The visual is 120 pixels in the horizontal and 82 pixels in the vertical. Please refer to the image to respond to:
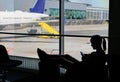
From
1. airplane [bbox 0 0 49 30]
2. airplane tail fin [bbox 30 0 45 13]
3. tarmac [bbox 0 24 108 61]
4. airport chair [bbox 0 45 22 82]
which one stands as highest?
airplane tail fin [bbox 30 0 45 13]

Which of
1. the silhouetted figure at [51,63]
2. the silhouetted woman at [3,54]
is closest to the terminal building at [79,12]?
the silhouetted woman at [3,54]

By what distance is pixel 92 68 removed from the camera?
3.51 metres

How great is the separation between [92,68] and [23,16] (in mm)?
3154

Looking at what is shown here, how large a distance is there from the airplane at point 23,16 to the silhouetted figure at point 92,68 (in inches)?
100

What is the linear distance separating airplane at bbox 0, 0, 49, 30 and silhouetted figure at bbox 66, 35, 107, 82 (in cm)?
254

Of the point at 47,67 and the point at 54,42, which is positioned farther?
the point at 54,42

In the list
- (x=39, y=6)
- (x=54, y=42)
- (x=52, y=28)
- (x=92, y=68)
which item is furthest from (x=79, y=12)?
(x=92, y=68)

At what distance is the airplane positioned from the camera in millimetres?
6191

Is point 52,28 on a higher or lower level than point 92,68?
higher

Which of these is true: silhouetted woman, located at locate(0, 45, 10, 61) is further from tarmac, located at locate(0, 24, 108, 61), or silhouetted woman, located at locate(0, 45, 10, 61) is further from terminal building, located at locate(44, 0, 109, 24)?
terminal building, located at locate(44, 0, 109, 24)

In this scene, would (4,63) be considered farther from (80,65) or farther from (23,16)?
(80,65)

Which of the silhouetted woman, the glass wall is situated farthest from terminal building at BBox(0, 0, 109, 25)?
the silhouetted woman

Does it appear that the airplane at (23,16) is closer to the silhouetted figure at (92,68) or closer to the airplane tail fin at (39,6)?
the airplane tail fin at (39,6)

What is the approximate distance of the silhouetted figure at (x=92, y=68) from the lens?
3389 millimetres
